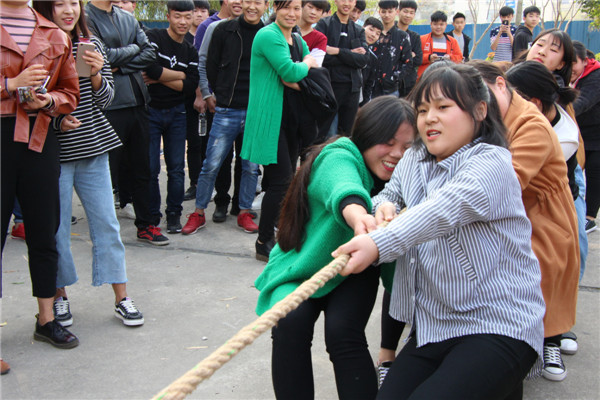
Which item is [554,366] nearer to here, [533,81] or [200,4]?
[533,81]

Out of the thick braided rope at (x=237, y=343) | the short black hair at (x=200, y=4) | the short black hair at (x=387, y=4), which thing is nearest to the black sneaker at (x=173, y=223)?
the short black hair at (x=200, y=4)

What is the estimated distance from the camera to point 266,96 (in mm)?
4391

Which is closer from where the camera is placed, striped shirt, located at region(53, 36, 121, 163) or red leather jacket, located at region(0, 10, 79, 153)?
red leather jacket, located at region(0, 10, 79, 153)

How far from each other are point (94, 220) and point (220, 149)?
5.77ft

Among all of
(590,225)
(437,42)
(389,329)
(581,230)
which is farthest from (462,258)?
(437,42)

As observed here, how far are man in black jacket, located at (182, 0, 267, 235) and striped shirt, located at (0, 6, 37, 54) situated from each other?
210 centimetres

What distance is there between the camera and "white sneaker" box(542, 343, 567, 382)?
9.50 feet

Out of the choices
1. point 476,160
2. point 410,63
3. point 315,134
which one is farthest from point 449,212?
point 410,63

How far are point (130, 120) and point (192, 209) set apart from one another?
1.50 metres

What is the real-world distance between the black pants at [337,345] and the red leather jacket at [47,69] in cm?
154

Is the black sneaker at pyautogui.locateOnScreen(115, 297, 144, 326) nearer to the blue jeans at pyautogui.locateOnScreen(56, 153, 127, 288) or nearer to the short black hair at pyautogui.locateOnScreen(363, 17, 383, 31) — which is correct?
the blue jeans at pyautogui.locateOnScreen(56, 153, 127, 288)

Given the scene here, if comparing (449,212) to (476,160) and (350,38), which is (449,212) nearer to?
(476,160)

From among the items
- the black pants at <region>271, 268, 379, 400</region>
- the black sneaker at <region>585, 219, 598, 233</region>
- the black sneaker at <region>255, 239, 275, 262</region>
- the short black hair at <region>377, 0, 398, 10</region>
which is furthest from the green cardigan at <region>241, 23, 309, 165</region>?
the short black hair at <region>377, 0, 398, 10</region>

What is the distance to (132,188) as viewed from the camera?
4.48 metres
